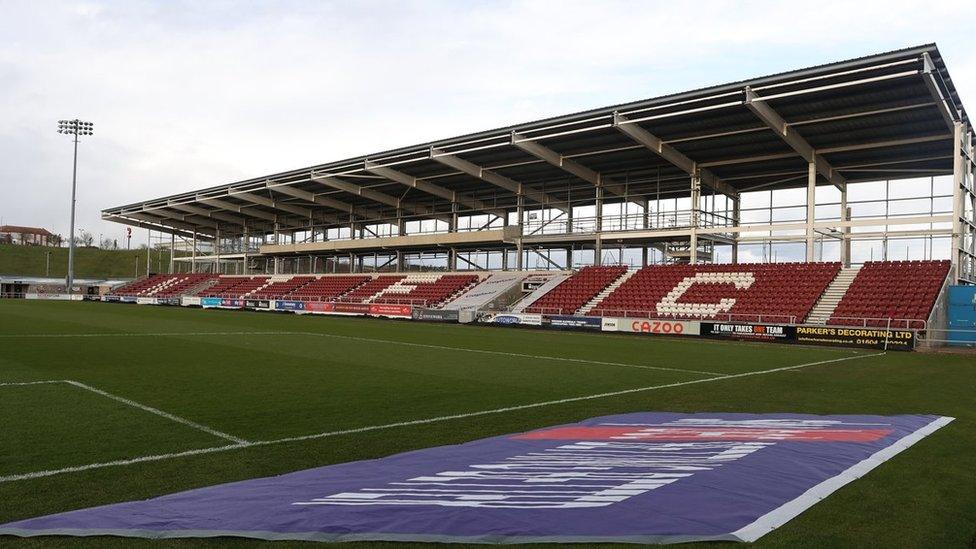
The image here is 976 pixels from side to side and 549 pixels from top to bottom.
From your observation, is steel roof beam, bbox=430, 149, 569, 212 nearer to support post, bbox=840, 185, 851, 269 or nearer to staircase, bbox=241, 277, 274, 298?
support post, bbox=840, 185, 851, 269

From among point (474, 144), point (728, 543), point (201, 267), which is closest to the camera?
point (728, 543)

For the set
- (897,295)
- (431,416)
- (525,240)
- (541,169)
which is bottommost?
(431,416)

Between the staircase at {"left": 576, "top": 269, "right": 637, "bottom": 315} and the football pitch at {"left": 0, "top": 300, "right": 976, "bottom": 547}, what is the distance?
1336 centimetres

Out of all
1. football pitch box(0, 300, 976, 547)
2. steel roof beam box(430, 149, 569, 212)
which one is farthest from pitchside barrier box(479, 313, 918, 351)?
steel roof beam box(430, 149, 569, 212)

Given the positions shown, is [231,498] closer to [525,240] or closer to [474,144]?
[474,144]

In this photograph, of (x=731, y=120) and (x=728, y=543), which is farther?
(x=731, y=120)

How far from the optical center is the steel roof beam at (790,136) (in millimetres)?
27719

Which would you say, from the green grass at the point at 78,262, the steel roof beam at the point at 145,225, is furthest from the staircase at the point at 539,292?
the green grass at the point at 78,262

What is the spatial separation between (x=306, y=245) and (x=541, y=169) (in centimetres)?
2642

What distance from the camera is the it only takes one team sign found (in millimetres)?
4242

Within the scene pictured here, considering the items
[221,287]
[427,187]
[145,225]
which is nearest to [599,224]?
[427,187]

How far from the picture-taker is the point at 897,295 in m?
26.8

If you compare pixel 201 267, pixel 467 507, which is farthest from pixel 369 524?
pixel 201 267

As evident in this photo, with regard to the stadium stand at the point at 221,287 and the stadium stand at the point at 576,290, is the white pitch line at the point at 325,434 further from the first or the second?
the stadium stand at the point at 221,287
